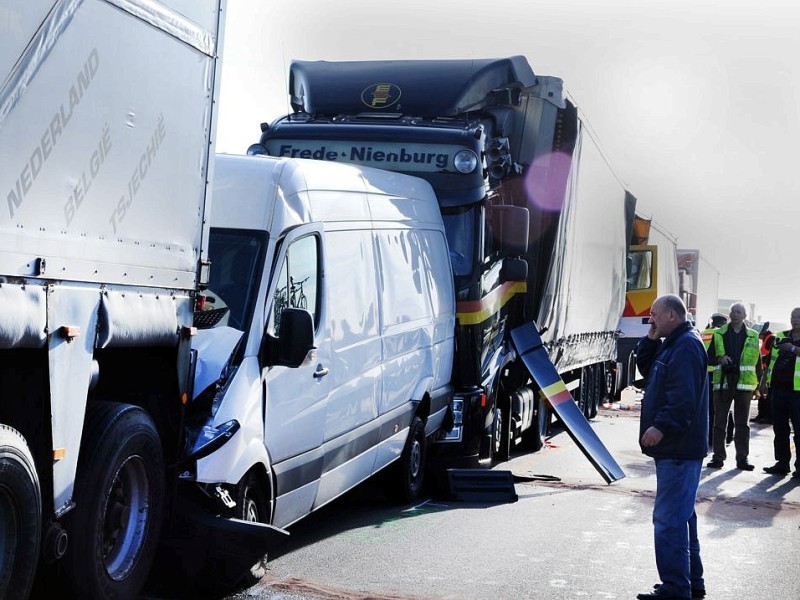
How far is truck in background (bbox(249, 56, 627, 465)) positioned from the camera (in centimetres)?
1176

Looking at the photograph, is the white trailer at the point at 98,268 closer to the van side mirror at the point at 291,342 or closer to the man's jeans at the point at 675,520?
the van side mirror at the point at 291,342

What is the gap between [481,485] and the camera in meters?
10.9

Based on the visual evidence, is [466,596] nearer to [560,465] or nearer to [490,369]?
[490,369]

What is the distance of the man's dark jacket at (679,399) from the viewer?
694cm

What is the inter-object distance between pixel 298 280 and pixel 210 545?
6.18 feet

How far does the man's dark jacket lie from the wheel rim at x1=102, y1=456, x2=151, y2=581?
2.80 metres

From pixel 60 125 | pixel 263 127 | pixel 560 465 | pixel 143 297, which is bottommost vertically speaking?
pixel 560 465

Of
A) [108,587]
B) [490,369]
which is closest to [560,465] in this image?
[490,369]

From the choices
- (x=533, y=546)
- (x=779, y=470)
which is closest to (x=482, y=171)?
(x=533, y=546)

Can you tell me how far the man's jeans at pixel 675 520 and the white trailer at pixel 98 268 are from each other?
2747 mm

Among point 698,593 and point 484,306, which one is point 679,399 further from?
point 484,306

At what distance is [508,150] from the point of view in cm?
1285

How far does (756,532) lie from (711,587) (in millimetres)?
2283

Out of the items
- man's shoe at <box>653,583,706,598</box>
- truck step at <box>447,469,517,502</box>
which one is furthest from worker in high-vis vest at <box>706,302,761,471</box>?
man's shoe at <box>653,583,706,598</box>
